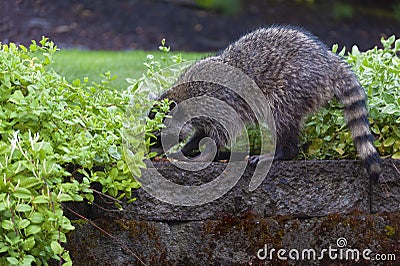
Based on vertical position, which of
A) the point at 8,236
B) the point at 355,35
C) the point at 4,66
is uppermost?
the point at 355,35

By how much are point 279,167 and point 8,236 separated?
1549 millimetres

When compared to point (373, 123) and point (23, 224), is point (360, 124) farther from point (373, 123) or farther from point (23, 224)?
point (23, 224)

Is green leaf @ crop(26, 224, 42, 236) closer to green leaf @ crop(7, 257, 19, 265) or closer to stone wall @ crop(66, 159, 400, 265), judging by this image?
green leaf @ crop(7, 257, 19, 265)

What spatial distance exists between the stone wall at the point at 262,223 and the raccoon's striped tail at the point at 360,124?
0.30 ft

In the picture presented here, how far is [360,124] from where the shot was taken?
3742 mm

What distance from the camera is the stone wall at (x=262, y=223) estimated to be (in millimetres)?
3441

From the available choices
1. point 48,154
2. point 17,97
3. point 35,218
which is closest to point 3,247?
point 35,218

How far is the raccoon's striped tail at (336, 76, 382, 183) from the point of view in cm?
364

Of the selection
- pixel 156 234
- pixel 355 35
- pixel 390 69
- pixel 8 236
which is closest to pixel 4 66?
pixel 8 236

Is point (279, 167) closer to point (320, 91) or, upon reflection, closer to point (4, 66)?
point (320, 91)

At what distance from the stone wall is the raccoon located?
0.74ft

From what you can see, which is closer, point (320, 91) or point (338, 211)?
point (338, 211)

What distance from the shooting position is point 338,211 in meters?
3.69

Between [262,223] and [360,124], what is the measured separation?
824 mm
